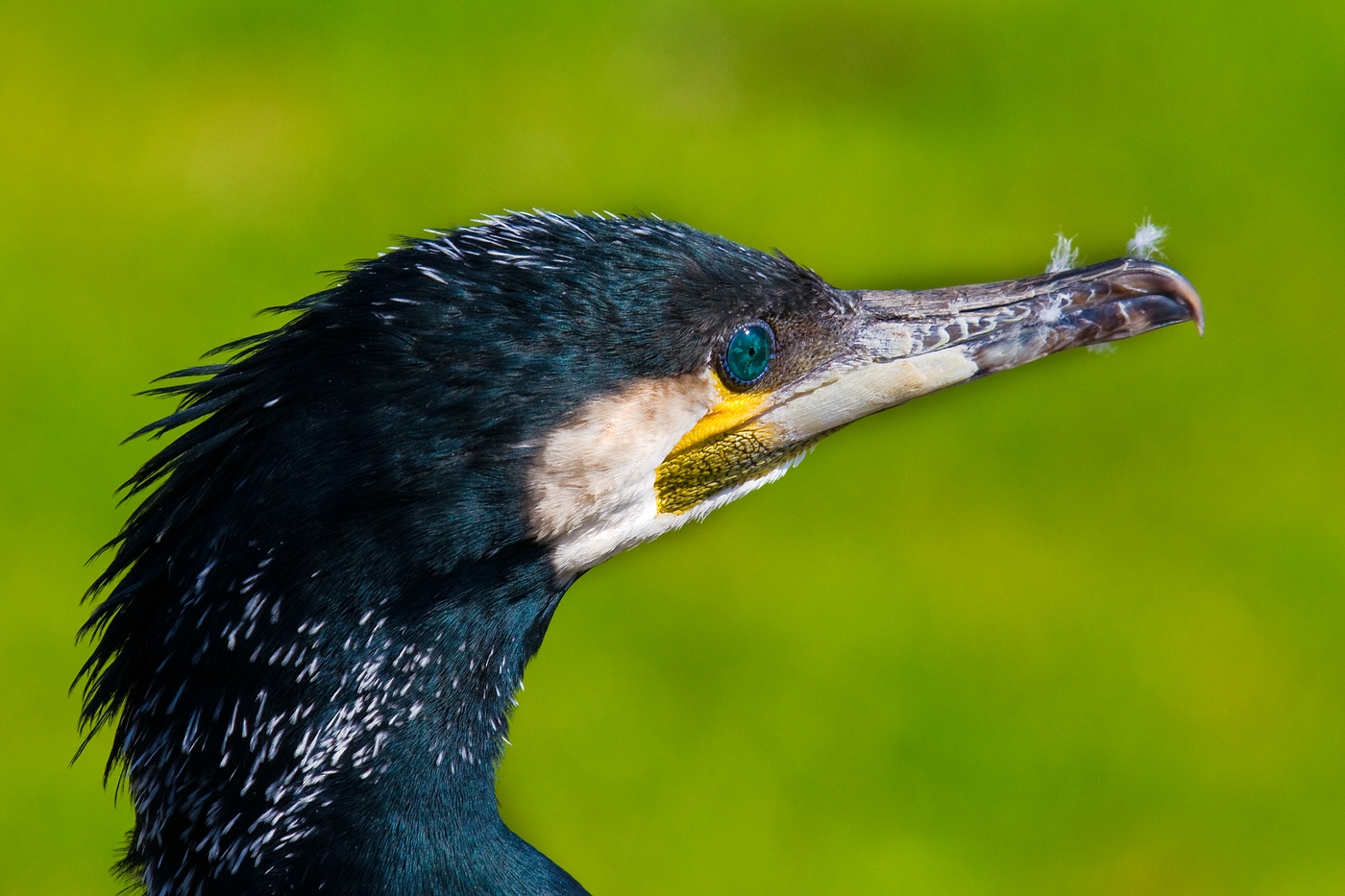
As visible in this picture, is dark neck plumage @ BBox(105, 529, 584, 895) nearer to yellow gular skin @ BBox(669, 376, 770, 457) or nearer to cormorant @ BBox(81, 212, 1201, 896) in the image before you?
cormorant @ BBox(81, 212, 1201, 896)

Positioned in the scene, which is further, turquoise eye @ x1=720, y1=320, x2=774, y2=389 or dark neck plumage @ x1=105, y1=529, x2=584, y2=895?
turquoise eye @ x1=720, y1=320, x2=774, y2=389

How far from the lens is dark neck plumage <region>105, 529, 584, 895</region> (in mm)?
1992

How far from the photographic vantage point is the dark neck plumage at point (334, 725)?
1992 millimetres

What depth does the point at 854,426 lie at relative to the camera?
18.1 ft

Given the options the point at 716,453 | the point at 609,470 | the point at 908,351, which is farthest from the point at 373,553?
the point at 908,351

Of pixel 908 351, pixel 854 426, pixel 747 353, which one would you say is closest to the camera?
pixel 747 353

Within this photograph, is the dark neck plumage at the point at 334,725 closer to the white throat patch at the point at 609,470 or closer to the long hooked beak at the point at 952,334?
the white throat patch at the point at 609,470

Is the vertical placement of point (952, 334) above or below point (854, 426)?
above

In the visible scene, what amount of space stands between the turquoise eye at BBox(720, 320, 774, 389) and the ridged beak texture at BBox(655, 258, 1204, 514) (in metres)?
0.03

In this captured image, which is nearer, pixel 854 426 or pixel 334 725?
pixel 334 725

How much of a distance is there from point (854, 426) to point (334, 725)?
3739mm

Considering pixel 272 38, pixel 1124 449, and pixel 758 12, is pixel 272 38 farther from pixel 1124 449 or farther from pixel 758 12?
pixel 1124 449

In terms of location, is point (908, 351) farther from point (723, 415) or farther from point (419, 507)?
point (419, 507)

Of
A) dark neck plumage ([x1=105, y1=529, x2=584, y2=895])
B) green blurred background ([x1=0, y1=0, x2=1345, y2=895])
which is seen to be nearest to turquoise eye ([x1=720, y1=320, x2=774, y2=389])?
dark neck plumage ([x1=105, y1=529, x2=584, y2=895])
